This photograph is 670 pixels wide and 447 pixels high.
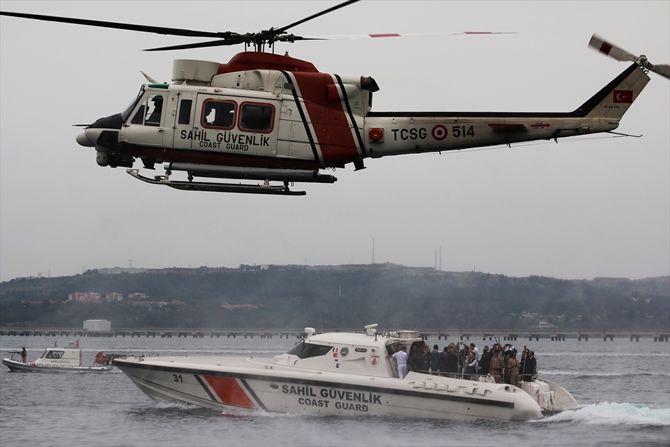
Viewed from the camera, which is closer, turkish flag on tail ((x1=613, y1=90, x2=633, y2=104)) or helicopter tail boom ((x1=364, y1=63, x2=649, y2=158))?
helicopter tail boom ((x1=364, y1=63, x2=649, y2=158))

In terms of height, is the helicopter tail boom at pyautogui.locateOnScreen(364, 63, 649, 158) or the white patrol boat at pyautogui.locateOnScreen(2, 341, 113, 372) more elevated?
the helicopter tail boom at pyautogui.locateOnScreen(364, 63, 649, 158)

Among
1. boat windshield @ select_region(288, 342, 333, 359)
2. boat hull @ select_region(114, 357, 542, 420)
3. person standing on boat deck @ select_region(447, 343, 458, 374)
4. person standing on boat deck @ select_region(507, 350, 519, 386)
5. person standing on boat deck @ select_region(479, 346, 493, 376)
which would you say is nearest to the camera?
boat hull @ select_region(114, 357, 542, 420)

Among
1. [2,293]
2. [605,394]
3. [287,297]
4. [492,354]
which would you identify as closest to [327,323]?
[287,297]

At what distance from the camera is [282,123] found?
19922 millimetres

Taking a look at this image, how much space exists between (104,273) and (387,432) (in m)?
134

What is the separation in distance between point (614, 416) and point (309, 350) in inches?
344

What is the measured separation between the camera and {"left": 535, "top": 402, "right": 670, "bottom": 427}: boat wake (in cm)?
2489

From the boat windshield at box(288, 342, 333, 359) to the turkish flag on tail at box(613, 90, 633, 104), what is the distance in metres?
10.5

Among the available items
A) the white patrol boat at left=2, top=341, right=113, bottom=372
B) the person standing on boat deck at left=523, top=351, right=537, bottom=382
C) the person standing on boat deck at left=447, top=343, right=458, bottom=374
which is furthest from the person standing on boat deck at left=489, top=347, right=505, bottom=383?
the white patrol boat at left=2, top=341, right=113, bottom=372

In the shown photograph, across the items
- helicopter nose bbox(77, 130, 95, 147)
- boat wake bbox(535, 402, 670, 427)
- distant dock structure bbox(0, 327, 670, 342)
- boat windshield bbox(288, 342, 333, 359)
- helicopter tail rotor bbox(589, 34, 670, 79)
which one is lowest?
distant dock structure bbox(0, 327, 670, 342)

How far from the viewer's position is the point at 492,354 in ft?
84.3

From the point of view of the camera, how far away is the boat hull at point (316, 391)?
24.3m

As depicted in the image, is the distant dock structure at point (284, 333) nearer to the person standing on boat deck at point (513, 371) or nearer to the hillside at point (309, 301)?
the hillside at point (309, 301)

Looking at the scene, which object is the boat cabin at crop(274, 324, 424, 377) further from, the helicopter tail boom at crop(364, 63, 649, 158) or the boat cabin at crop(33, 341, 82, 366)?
the boat cabin at crop(33, 341, 82, 366)
